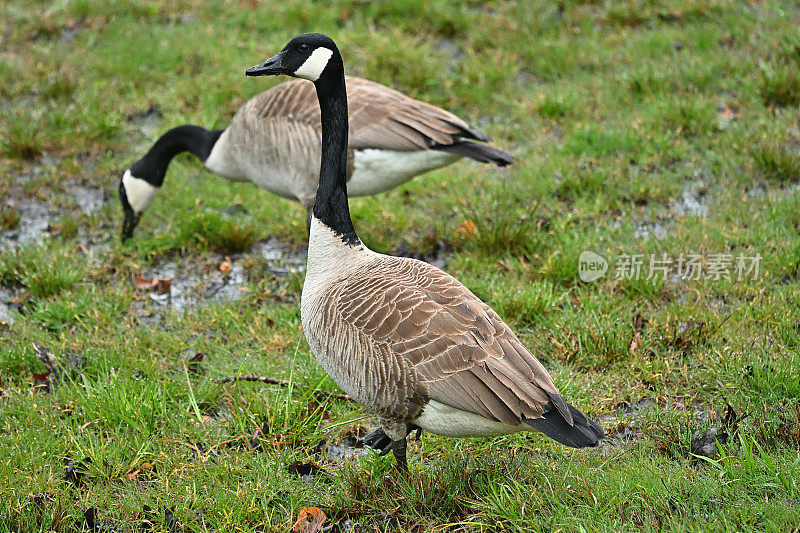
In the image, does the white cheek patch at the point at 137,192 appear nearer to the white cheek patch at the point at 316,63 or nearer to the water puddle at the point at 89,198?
the water puddle at the point at 89,198

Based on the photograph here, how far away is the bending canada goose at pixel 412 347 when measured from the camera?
128 inches

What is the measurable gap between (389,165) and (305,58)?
1888mm

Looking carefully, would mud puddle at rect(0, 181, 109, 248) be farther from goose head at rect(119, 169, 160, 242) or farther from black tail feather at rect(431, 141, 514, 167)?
black tail feather at rect(431, 141, 514, 167)

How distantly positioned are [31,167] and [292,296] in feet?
11.2

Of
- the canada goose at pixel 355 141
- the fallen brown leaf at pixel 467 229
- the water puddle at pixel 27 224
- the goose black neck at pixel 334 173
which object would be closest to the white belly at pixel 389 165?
the canada goose at pixel 355 141

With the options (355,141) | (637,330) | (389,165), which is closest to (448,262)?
(389,165)

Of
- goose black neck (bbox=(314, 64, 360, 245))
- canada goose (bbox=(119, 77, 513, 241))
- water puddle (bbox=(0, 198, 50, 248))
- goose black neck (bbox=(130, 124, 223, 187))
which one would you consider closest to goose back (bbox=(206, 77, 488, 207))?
canada goose (bbox=(119, 77, 513, 241))

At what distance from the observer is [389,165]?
5.70 m

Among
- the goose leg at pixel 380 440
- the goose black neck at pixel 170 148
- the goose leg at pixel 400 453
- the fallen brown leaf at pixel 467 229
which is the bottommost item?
the goose leg at pixel 380 440

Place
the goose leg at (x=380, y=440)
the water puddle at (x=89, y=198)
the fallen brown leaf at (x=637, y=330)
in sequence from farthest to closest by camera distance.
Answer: the water puddle at (x=89, y=198)
the fallen brown leaf at (x=637, y=330)
the goose leg at (x=380, y=440)

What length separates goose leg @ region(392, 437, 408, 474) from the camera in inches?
145

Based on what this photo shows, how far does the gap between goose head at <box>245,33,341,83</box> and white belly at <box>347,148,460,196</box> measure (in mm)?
1733

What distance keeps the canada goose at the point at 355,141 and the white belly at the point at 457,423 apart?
7.97 ft

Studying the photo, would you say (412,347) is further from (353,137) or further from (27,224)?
(27,224)
